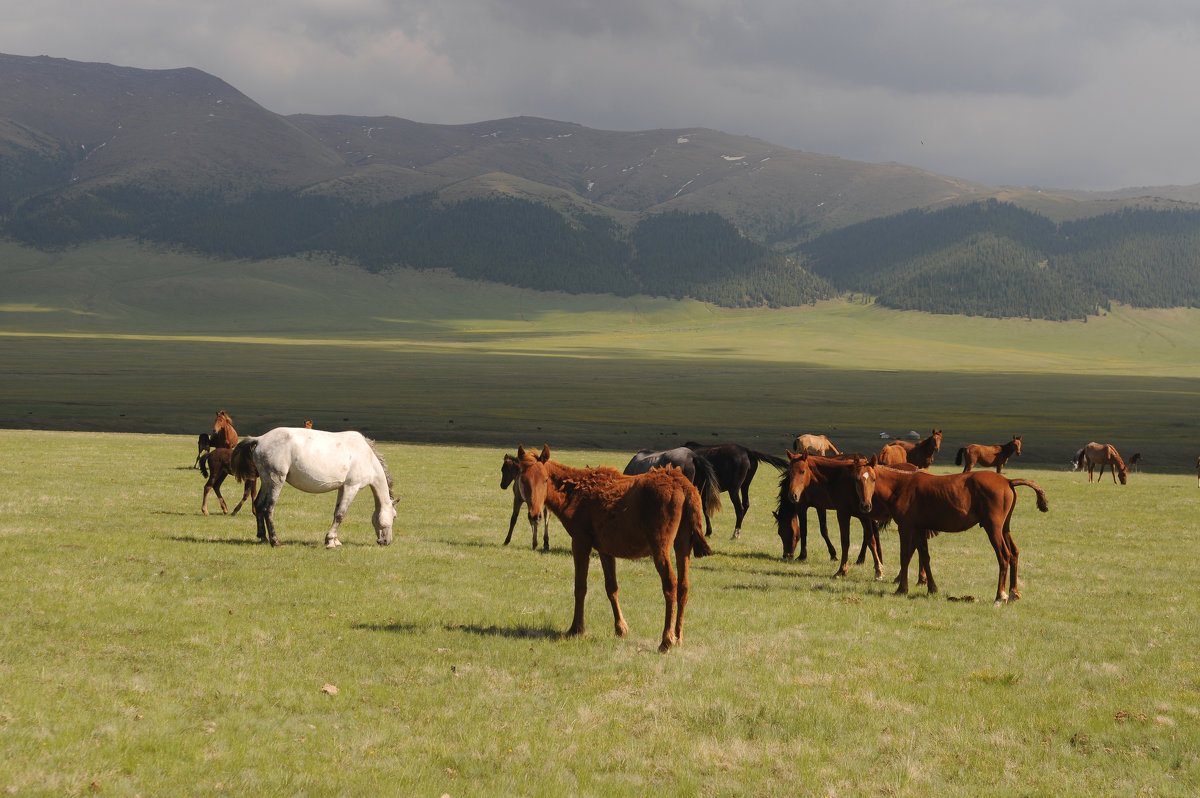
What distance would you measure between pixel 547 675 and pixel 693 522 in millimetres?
2909

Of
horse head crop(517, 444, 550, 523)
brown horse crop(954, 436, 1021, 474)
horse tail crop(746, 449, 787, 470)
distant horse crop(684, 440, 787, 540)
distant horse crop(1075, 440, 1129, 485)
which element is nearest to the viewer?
horse head crop(517, 444, 550, 523)

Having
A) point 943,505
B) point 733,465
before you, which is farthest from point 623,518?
point 733,465

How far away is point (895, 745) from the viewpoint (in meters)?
9.71

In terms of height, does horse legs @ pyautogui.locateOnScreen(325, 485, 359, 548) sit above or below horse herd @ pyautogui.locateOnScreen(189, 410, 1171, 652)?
below

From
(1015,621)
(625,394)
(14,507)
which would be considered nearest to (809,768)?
(1015,621)

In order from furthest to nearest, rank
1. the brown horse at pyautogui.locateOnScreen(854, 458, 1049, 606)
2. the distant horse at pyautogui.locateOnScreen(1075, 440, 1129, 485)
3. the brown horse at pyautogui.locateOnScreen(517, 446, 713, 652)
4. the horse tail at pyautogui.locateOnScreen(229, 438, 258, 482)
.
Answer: the distant horse at pyautogui.locateOnScreen(1075, 440, 1129, 485) < the horse tail at pyautogui.locateOnScreen(229, 438, 258, 482) < the brown horse at pyautogui.locateOnScreen(854, 458, 1049, 606) < the brown horse at pyautogui.locateOnScreen(517, 446, 713, 652)

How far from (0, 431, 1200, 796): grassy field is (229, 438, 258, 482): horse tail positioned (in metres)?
1.51

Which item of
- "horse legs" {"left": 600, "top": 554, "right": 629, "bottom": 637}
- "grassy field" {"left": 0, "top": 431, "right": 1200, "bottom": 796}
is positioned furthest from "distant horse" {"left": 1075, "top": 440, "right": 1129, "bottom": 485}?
"horse legs" {"left": 600, "top": 554, "right": 629, "bottom": 637}

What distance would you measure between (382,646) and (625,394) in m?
92.8

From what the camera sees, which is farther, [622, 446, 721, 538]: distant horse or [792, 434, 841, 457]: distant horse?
[792, 434, 841, 457]: distant horse

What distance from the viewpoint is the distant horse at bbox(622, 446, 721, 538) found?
2136 cm

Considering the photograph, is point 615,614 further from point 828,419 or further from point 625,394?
point 625,394

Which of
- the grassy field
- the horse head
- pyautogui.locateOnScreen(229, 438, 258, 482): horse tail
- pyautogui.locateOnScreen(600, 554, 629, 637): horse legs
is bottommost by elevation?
the grassy field

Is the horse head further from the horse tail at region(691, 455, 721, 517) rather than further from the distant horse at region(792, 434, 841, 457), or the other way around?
the distant horse at region(792, 434, 841, 457)
